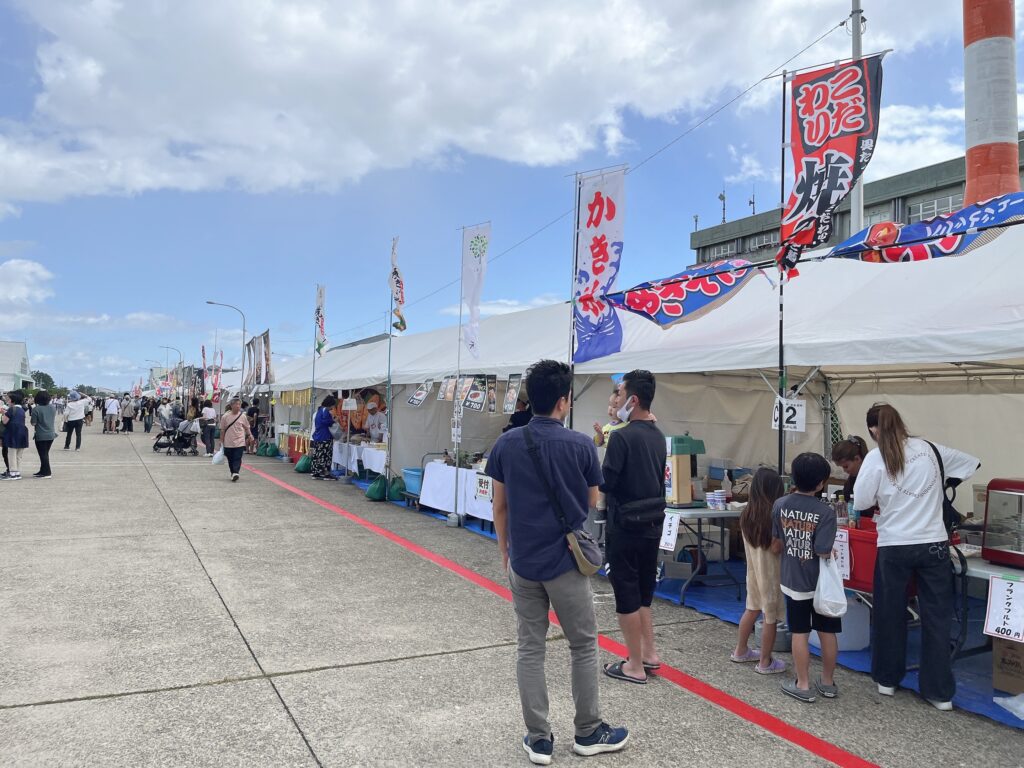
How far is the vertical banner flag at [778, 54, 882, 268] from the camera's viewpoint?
479 cm

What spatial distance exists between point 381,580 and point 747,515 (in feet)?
11.1

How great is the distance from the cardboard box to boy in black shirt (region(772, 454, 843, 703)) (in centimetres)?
88

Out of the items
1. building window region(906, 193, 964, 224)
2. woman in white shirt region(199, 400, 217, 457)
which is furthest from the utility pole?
building window region(906, 193, 964, 224)

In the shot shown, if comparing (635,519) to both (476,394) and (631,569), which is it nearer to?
(631,569)

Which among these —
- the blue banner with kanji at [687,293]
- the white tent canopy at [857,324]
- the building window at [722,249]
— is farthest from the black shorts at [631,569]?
the building window at [722,249]

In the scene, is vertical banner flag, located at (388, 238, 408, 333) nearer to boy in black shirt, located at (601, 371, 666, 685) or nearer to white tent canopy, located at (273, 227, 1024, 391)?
white tent canopy, located at (273, 227, 1024, 391)

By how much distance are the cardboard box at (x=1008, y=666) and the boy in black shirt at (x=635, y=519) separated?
1867 millimetres

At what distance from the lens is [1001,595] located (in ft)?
12.4

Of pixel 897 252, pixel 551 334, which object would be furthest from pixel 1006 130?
pixel 897 252

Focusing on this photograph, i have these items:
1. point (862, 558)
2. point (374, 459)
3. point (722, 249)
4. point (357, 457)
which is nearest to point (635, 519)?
point (862, 558)

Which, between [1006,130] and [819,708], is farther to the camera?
[1006,130]

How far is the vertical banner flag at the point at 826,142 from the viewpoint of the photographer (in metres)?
4.79

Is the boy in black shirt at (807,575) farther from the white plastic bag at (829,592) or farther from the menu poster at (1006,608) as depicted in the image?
the menu poster at (1006,608)

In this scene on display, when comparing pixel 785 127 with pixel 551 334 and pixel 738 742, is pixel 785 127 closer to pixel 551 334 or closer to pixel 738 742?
pixel 738 742
